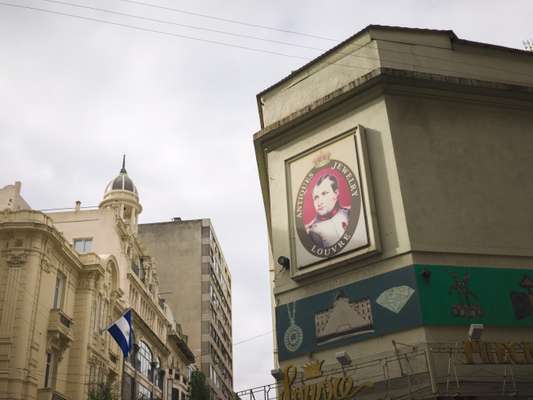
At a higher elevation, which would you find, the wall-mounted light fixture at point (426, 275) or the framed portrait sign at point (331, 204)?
the framed portrait sign at point (331, 204)

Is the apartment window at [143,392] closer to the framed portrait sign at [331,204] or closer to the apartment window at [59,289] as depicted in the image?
the apartment window at [59,289]

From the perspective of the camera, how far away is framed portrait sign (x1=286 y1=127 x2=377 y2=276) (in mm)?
18078

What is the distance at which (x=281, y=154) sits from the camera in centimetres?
2152

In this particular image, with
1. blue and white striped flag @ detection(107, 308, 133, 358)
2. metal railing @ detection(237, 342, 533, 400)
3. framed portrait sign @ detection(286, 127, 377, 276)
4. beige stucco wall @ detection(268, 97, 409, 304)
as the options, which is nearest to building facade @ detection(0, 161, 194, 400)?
blue and white striped flag @ detection(107, 308, 133, 358)

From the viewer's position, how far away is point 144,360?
159 ft

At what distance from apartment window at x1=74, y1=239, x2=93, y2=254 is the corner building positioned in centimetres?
2392

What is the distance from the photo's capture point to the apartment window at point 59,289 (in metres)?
34.0

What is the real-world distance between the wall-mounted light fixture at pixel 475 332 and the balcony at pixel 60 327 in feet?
79.3

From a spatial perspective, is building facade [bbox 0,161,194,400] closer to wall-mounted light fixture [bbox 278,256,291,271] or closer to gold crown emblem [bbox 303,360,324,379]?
wall-mounted light fixture [bbox 278,256,291,271]

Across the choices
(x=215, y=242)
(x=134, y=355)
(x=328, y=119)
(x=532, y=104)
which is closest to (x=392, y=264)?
(x=328, y=119)

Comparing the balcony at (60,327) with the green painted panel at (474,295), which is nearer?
the green painted panel at (474,295)

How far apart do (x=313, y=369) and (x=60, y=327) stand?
66.5ft

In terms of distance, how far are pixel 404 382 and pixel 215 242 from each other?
64014 millimetres

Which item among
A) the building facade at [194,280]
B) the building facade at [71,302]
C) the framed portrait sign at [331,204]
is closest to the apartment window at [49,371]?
the building facade at [71,302]
